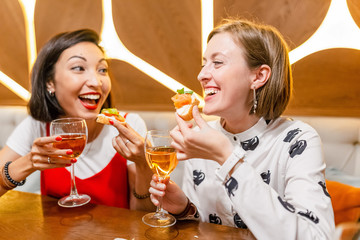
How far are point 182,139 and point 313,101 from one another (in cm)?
164

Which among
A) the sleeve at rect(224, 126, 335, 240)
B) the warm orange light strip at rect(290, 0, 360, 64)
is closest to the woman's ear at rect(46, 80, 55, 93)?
the sleeve at rect(224, 126, 335, 240)

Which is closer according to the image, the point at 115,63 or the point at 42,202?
the point at 42,202

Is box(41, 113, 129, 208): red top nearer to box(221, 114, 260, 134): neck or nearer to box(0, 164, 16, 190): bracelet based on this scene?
box(0, 164, 16, 190): bracelet

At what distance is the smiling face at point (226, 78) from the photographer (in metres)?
1.33

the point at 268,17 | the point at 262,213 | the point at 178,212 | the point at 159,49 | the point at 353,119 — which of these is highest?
the point at 268,17

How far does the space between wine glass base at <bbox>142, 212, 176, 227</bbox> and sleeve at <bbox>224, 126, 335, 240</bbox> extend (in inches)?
12.0

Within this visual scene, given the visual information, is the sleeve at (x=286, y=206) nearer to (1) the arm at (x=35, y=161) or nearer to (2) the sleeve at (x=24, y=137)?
(1) the arm at (x=35, y=161)

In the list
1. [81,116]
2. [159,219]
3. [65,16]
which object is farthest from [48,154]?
[65,16]

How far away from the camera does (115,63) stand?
2.94 metres

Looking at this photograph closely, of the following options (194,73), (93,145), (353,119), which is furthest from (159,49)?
(353,119)

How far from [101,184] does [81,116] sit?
45 cm

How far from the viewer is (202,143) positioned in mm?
1060

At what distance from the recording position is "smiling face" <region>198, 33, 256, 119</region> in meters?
1.33

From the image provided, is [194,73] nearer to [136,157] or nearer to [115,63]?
[115,63]
